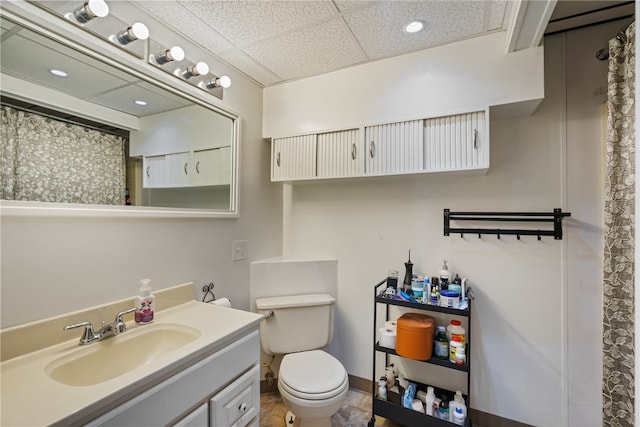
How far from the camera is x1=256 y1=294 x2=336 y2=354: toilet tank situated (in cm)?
175

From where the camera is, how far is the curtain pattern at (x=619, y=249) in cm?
119

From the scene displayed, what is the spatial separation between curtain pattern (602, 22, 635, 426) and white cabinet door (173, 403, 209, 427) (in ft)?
5.86

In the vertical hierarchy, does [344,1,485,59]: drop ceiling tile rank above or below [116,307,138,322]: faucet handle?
above

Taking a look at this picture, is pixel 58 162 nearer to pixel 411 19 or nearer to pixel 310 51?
pixel 310 51

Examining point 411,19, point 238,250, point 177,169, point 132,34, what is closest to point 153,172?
point 177,169

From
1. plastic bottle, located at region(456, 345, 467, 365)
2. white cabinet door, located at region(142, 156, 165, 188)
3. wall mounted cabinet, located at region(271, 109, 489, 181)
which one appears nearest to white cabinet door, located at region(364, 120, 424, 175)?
wall mounted cabinet, located at region(271, 109, 489, 181)

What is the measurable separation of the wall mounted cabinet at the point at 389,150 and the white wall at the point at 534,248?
174 millimetres

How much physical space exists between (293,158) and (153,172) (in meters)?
0.88

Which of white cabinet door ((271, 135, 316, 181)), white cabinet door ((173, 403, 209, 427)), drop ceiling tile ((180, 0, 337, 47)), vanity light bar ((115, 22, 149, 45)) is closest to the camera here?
white cabinet door ((173, 403, 209, 427))

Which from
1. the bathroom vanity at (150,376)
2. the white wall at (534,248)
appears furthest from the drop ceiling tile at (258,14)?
the bathroom vanity at (150,376)

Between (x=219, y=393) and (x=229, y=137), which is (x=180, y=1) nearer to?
(x=229, y=137)

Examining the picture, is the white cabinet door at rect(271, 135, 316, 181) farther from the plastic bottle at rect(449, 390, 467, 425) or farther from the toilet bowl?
the plastic bottle at rect(449, 390, 467, 425)

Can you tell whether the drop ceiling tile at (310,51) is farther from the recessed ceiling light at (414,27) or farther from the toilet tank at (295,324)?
the toilet tank at (295,324)

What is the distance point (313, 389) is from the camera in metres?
1.38
